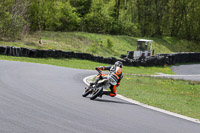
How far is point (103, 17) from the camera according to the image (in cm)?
5438

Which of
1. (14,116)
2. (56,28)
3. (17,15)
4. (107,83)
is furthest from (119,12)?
(14,116)

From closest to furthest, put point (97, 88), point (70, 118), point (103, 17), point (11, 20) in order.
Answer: point (70, 118) → point (97, 88) → point (11, 20) → point (103, 17)

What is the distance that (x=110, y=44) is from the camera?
4147 cm

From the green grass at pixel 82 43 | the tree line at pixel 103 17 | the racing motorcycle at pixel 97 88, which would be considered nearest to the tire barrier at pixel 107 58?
the green grass at pixel 82 43

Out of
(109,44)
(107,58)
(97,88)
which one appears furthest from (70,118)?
(109,44)

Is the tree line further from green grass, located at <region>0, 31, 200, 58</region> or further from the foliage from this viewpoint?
green grass, located at <region>0, 31, 200, 58</region>

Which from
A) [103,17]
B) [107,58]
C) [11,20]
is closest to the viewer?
[11,20]

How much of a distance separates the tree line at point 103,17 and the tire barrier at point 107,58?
5.86 m

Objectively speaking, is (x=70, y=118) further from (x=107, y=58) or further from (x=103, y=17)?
(x=103, y=17)

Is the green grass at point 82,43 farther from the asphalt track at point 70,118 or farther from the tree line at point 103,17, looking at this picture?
the asphalt track at point 70,118

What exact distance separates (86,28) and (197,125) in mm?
46807

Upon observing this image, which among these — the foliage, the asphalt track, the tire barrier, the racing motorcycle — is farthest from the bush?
the asphalt track

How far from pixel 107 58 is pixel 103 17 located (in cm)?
2333

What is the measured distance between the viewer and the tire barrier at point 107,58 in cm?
2459
